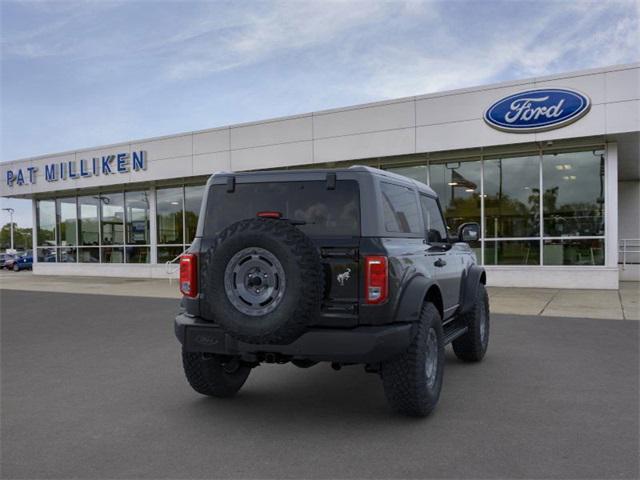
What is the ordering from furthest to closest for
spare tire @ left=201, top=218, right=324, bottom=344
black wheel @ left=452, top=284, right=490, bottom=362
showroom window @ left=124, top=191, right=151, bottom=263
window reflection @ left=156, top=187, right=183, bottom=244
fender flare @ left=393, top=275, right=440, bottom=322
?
1. showroom window @ left=124, top=191, right=151, bottom=263
2. window reflection @ left=156, top=187, right=183, bottom=244
3. black wheel @ left=452, top=284, right=490, bottom=362
4. fender flare @ left=393, top=275, right=440, bottom=322
5. spare tire @ left=201, top=218, right=324, bottom=344

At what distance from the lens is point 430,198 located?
6.21 m

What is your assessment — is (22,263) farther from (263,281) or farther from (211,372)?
(263,281)

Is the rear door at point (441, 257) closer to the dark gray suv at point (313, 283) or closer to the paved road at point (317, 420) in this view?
the dark gray suv at point (313, 283)

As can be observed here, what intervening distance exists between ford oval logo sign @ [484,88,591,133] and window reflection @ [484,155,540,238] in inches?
56.8

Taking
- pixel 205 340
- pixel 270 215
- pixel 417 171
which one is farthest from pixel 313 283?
pixel 417 171

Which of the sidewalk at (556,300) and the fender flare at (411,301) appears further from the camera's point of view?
the sidewalk at (556,300)

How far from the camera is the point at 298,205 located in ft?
14.9

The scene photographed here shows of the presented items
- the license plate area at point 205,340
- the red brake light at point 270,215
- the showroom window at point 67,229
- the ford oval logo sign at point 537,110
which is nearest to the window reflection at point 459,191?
the ford oval logo sign at point 537,110

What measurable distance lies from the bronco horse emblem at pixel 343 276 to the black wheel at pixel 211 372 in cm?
121

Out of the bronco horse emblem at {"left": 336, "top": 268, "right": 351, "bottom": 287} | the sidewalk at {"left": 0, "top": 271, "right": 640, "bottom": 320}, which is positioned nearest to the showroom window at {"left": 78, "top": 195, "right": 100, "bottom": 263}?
the sidewalk at {"left": 0, "top": 271, "right": 640, "bottom": 320}

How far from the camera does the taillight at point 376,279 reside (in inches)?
163

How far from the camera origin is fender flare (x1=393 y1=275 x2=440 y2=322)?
4.25 metres

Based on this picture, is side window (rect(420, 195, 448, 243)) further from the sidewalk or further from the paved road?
the sidewalk

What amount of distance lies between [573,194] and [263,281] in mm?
13552
